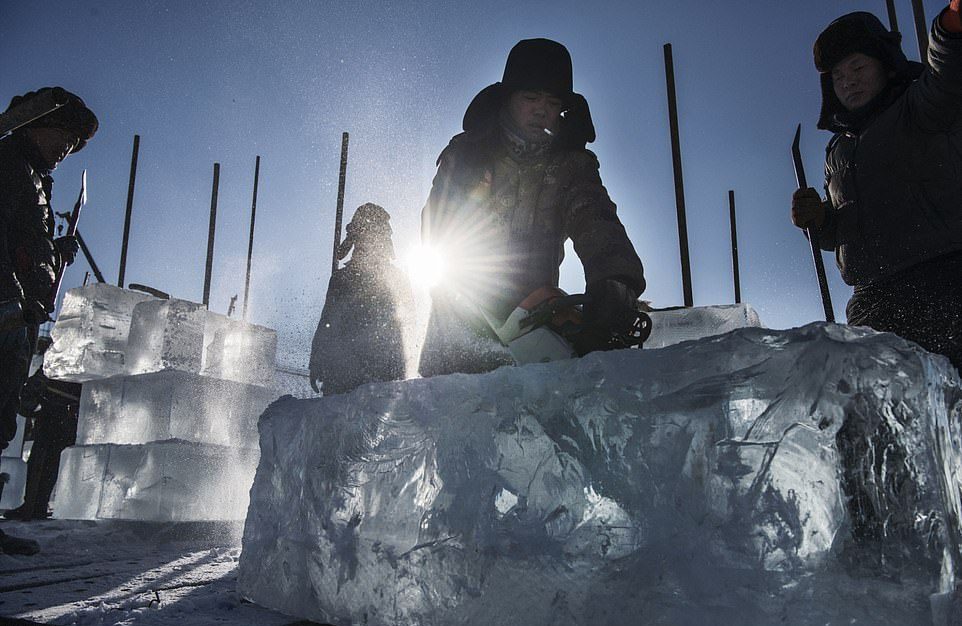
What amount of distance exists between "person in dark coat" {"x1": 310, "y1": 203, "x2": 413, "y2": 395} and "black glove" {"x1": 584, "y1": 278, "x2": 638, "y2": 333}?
2466 millimetres

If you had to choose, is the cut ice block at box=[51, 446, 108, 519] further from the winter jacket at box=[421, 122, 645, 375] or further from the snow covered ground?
the winter jacket at box=[421, 122, 645, 375]

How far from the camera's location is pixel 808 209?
76.2 inches

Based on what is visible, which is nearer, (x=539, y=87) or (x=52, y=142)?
(x=539, y=87)

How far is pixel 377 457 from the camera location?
4.45 feet

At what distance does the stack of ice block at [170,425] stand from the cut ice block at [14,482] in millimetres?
5896

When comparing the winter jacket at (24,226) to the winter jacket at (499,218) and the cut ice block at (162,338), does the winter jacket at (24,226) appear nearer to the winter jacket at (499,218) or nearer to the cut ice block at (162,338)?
the cut ice block at (162,338)

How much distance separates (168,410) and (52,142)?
5.96 feet

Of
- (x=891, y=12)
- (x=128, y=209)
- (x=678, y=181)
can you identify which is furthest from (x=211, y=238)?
(x=891, y=12)

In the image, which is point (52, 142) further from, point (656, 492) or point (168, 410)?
point (656, 492)

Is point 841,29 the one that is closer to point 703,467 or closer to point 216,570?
point 703,467

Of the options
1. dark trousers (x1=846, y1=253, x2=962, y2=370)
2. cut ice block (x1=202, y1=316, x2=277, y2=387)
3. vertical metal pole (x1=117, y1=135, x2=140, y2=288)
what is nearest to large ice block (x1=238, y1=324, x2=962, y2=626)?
dark trousers (x1=846, y1=253, x2=962, y2=370)

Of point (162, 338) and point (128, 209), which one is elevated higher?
point (128, 209)

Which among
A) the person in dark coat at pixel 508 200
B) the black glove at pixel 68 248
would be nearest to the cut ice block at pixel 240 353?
the black glove at pixel 68 248

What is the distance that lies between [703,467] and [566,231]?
1149mm
